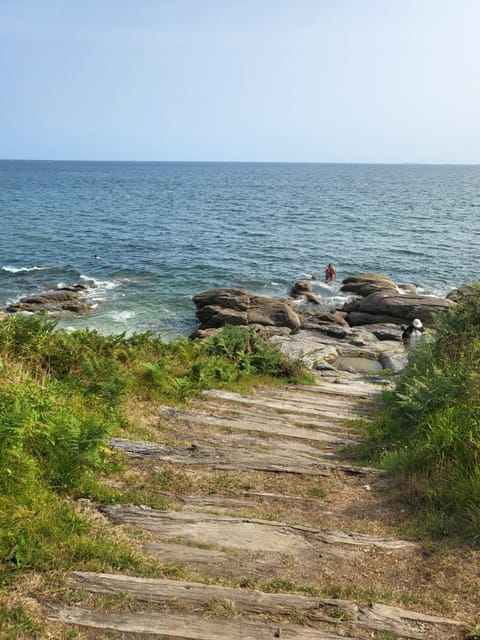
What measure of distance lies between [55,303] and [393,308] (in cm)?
1953

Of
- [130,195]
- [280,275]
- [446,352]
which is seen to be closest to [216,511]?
[446,352]

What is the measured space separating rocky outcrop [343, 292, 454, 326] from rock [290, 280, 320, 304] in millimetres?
3376

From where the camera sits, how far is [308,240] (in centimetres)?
5172

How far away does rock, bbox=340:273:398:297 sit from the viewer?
108 feet

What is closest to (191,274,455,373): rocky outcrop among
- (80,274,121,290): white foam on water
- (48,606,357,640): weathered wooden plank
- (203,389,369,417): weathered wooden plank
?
(80,274,121,290): white foam on water

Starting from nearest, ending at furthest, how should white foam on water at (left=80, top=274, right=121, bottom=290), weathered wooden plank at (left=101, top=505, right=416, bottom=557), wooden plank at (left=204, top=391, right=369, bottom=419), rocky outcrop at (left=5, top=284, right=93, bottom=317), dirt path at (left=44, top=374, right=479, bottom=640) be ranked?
1. dirt path at (left=44, top=374, right=479, bottom=640)
2. weathered wooden plank at (left=101, top=505, right=416, bottom=557)
3. wooden plank at (left=204, top=391, right=369, bottom=419)
4. rocky outcrop at (left=5, top=284, right=93, bottom=317)
5. white foam on water at (left=80, top=274, right=121, bottom=290)

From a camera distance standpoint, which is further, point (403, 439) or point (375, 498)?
point (403, 439)

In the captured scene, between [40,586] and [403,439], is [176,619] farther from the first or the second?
[403,439]

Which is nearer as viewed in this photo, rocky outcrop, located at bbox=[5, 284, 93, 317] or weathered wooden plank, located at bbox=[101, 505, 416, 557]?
weathered wooden plank, located at bbox=[101, 505, 416, 557]

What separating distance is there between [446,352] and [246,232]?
154 feet

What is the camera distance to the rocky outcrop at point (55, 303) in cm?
2797

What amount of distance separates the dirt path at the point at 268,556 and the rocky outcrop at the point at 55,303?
21.7m

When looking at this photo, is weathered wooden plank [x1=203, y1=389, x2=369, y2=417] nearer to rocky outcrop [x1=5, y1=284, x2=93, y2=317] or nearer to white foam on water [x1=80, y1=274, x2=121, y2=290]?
rocky outcrop [x1=5, y1=284, x2=93, y2=317]

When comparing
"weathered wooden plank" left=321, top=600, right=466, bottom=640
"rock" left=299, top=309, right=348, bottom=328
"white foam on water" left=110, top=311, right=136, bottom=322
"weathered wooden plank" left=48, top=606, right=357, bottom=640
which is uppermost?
"weathered wooden plank" left=48, top=606, right=357, bottom=640
